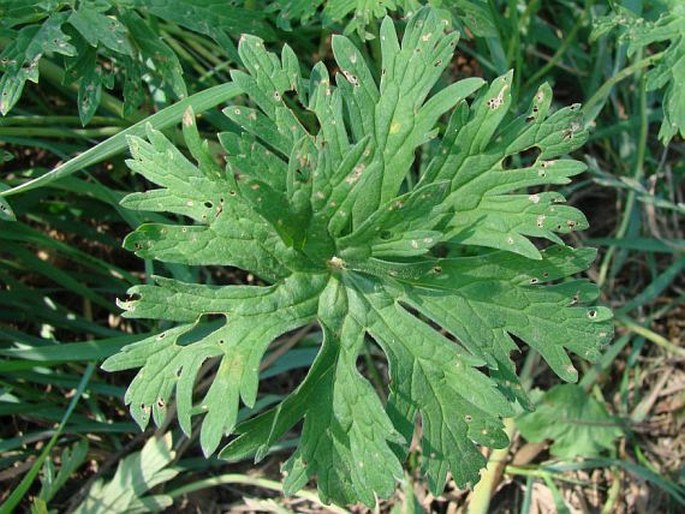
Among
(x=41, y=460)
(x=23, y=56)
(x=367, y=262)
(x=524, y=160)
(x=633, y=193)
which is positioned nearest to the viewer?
(x=367, y=262)

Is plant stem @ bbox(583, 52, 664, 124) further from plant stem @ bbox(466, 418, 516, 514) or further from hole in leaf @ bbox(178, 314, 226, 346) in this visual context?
hole in leaf @ bbox(178, 314, 226, 346)

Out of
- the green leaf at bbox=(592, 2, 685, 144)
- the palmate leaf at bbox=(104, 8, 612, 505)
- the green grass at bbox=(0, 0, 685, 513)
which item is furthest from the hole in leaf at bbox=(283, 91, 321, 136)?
the green leaf at bbox=(592, 2, 685, 144)

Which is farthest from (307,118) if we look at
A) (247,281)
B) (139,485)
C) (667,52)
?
(139,485)

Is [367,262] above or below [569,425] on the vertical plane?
above

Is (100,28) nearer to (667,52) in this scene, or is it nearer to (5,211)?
(5,211)

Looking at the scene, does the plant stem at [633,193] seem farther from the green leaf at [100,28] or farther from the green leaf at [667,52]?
the green leaf at [100,28]

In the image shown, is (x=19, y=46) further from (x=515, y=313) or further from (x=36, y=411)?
(x=515, y=313)
